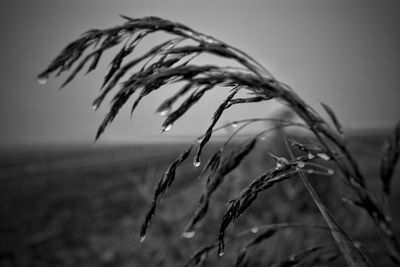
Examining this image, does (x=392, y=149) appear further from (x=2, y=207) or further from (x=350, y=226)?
(x=2, y=207)

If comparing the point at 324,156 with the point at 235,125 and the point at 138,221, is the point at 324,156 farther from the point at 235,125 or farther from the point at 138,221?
the point at 138,221

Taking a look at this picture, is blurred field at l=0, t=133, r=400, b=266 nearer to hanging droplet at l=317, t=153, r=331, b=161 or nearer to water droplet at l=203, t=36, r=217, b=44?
hanging droplet at l=317, t=153, r=331, b=161

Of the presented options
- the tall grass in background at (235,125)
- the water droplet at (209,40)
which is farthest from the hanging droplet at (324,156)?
the water droplet at (209,40)

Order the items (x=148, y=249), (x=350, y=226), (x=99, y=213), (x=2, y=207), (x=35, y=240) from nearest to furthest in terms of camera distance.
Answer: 1. (x=350, y=226)
2. (x=148, y=249)
3. (x=35, y=240)
4. (x=99, y=213)
5. (x=2, y=207)

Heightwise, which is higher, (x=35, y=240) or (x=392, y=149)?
(x=392, y=149)

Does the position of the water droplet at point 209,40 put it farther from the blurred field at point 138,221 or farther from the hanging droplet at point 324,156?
the blurred field at point 138,221

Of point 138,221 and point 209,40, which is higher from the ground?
point 209,40

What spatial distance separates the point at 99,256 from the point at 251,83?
625cm

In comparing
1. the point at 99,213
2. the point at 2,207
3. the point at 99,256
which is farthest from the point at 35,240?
the point at 2,207

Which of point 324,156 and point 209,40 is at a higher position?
point 209,40

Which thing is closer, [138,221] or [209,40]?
[209,40]

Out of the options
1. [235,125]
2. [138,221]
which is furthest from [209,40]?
[138,221]

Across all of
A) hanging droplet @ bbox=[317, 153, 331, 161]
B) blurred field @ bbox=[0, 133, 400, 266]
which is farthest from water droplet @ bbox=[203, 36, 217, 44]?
blurred field @ bbox=[0, 133, 400, 266]

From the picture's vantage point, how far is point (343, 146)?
616 mm
